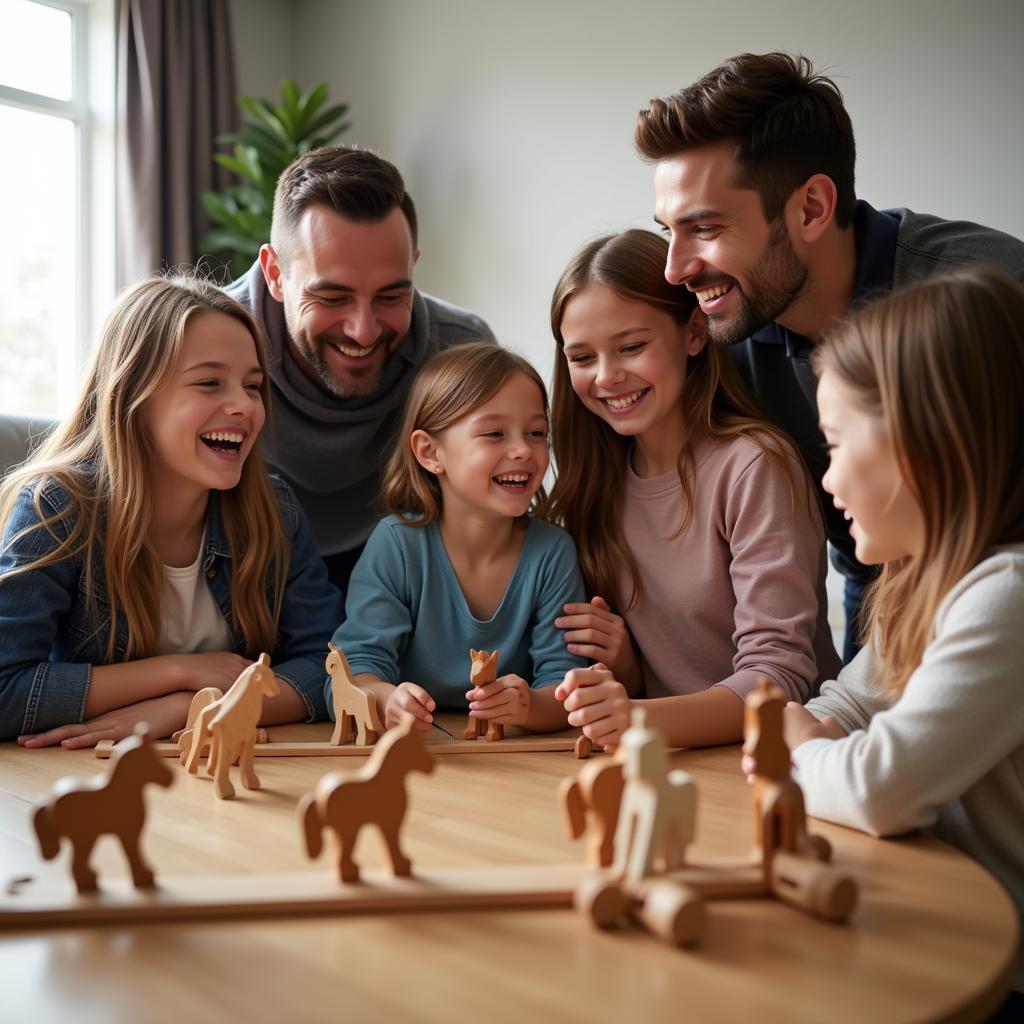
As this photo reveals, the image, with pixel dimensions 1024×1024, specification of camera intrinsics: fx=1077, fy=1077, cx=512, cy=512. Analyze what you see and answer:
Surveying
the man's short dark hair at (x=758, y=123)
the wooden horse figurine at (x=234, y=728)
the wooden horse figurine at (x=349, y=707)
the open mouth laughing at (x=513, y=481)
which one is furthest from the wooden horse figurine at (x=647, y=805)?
the man's short dark hair at (x=758, y=123)

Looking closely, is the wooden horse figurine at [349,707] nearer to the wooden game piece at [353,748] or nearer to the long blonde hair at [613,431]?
the wooden game piece at [353,748]

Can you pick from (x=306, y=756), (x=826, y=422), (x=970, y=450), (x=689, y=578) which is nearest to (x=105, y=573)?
(x=306, y=756)

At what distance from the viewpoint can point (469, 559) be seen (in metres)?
1.81

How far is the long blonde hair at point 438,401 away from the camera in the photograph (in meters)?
1.82

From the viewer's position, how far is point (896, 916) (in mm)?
852

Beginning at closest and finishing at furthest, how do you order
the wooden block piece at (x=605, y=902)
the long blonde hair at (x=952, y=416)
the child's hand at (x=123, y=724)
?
1. the wooden block piece at (x=605, y=902)
2. the long blonde hair at (x=952, y=416)
3. the child's hand at (x=123, y=724)

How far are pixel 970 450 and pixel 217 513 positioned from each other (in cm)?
118

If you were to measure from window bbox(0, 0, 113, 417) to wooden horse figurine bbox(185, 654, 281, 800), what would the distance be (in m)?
3.54

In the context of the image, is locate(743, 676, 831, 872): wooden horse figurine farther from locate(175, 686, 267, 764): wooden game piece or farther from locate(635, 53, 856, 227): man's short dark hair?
locate(635, 53, 856, 227): man's short dark hair

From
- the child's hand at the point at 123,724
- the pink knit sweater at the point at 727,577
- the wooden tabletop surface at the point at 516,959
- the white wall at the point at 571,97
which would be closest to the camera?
the wooden tabletop surface at the point at 516,959

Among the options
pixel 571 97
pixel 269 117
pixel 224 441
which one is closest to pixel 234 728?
pixel 224 441

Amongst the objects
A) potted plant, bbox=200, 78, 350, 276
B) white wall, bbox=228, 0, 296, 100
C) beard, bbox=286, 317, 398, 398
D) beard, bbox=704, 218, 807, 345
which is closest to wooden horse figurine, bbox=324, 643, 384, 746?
beard, bbox=704, 218, 807, 345

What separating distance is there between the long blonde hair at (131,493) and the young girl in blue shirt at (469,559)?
16 cm

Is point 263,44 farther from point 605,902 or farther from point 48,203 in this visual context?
point 605,902
